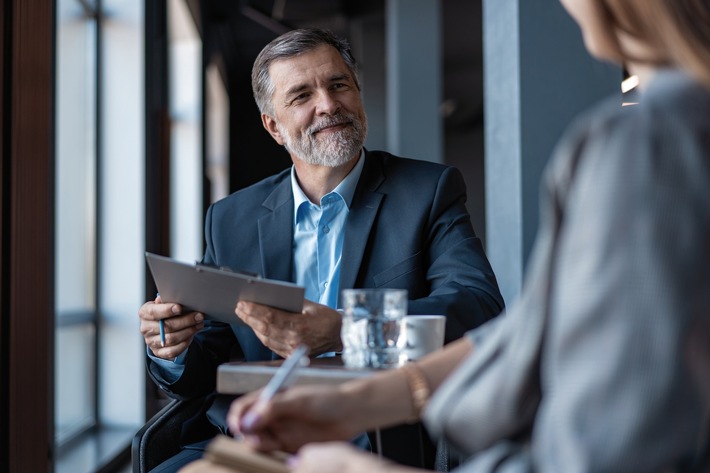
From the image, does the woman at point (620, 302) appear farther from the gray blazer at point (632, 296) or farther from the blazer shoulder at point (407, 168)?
the blazer shoulder at point (407, 168)

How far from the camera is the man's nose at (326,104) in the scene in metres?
2.44

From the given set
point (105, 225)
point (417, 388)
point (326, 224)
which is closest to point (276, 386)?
point (417, 388)

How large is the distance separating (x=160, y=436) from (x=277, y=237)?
2.03 feet

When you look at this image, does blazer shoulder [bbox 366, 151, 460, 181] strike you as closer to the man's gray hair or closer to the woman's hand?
the man's gray hair

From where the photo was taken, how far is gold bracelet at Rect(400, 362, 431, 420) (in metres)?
1.16

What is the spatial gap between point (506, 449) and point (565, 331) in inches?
6.9

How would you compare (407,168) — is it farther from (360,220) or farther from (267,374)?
(267,374)

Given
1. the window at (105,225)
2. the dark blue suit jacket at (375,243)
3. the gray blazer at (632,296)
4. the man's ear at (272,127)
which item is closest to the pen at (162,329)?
the dark blue suit jacket at (375,243)

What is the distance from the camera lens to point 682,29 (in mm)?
863

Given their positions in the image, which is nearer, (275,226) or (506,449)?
(506,449)

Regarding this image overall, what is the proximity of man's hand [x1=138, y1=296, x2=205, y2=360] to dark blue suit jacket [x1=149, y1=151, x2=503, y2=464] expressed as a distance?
18cm

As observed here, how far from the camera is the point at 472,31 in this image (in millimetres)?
11461

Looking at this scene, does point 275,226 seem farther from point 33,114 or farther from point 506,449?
point 506,449

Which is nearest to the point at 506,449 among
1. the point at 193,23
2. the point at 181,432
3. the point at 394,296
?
the point at 394,296
